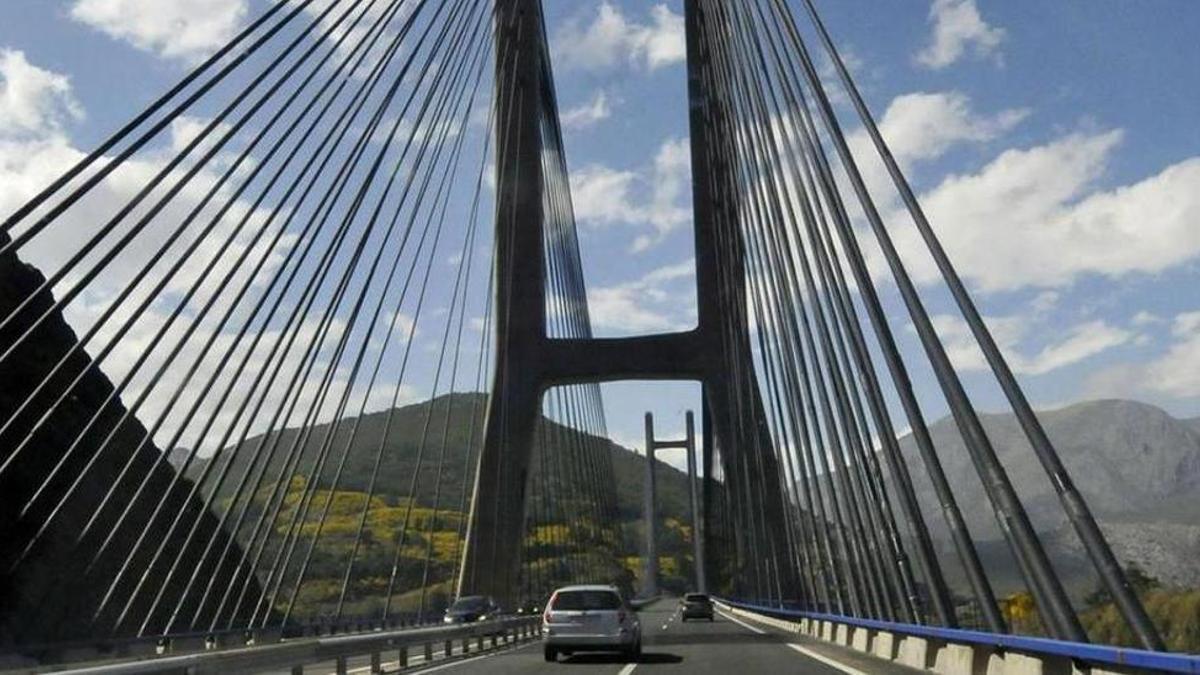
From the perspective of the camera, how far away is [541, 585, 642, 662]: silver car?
24.3 m

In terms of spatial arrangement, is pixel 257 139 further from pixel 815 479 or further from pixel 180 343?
pixel 815 479

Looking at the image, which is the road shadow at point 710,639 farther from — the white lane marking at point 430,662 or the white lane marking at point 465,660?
the white lane marking at point 430,662

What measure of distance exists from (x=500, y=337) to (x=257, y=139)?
86.6 feet

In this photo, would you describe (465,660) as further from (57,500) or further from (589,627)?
(57,500)

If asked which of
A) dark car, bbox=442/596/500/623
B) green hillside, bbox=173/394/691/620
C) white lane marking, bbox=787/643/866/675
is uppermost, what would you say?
green hillside, bbox=173/394/691/620

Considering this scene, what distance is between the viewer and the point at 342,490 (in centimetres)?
14438

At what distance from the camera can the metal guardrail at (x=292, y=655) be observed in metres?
11.9

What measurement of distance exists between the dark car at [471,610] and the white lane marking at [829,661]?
12998 mm

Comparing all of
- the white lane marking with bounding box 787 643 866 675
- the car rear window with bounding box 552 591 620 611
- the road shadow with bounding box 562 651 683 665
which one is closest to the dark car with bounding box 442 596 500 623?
the road shadow with bounding box 562 651 683 665

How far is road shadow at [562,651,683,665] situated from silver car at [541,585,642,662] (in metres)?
0.19

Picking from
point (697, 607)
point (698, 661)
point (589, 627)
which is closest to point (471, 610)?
point (589, 627)

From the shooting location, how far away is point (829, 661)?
22.3m

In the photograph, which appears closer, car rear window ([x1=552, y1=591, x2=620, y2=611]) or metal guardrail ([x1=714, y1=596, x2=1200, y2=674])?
metal guardrail ([x1=714, y1=596, x2=1200, y2=674])

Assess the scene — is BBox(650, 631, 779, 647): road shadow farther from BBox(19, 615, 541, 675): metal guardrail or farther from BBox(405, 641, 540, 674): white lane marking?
BBox(19, 615, 541, 675): metal guardrail
